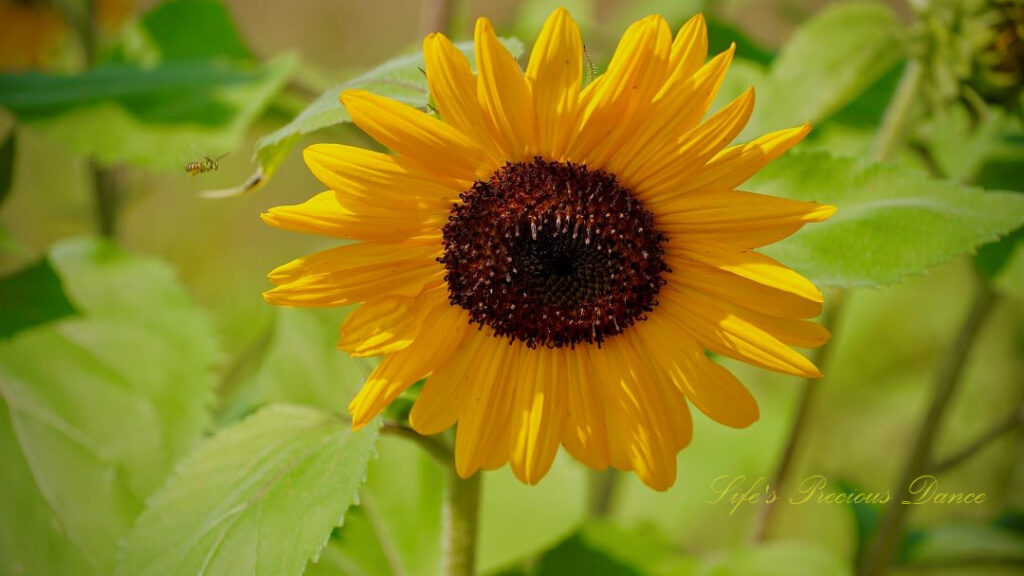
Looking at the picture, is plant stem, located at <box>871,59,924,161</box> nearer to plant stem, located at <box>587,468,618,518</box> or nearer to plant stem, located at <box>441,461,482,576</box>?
plant stem, located at <box>441,461,482,576</box>

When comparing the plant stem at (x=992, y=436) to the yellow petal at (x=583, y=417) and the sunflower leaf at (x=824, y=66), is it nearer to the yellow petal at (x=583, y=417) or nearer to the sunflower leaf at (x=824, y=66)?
the sunflower leaf at (x=824, y=66)

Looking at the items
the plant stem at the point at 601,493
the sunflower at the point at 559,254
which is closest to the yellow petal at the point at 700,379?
the sunflower at the point at 559,254

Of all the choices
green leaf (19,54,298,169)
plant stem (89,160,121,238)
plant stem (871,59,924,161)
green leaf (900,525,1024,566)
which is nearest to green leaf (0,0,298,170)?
green leaf (19,54,298,169)

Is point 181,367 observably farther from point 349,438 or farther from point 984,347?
point 984,347

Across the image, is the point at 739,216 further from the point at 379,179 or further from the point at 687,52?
the point at 379,179

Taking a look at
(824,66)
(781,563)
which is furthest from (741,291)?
(781,563)

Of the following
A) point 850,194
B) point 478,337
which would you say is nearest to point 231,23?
point 478,337

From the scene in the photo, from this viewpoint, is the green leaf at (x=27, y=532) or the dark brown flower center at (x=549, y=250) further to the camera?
the green leaf at (x=27, y=532)
